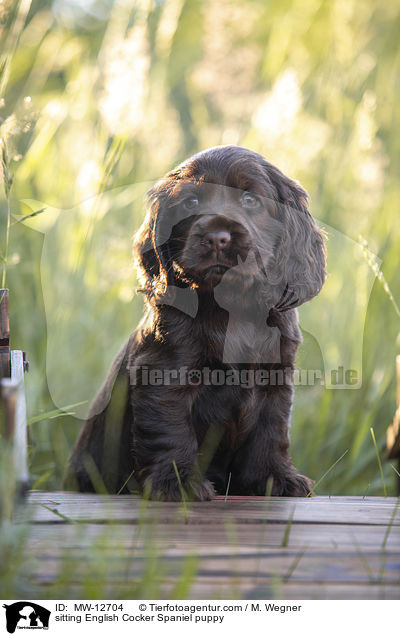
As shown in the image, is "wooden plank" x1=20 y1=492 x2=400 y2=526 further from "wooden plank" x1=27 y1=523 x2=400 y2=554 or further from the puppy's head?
the puppy's head

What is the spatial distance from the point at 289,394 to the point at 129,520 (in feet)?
2.62

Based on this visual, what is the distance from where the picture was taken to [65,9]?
4676mm

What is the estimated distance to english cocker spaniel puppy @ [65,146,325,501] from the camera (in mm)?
2100

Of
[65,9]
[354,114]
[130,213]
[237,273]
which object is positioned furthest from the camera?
[65,9]

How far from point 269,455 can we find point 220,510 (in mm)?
443

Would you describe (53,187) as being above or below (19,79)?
below

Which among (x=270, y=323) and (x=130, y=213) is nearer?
(x=270, y=323)

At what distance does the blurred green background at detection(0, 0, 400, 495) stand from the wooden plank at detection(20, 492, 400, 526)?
0.71 m

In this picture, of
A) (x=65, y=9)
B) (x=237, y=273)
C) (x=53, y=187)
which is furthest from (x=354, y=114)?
(x=237, y=273)

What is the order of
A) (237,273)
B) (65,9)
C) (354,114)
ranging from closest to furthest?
(237,273)
(354,114)
(65,9)

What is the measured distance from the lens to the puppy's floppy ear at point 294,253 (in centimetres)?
222
